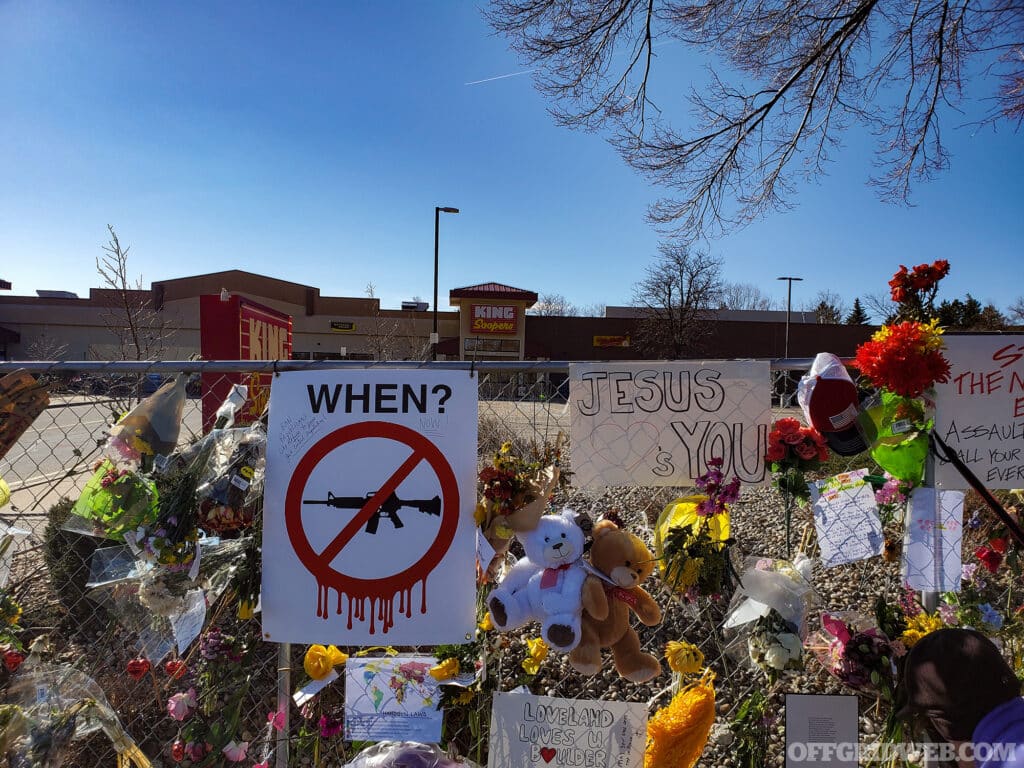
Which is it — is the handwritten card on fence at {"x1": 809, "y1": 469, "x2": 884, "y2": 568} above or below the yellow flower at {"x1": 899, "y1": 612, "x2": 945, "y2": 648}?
above

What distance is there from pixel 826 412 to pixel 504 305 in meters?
29.2

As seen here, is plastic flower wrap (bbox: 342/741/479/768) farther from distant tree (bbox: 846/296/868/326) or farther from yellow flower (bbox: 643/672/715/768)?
distant tree (bbox: 846/296/868/326)

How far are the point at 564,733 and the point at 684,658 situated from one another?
1.59ft

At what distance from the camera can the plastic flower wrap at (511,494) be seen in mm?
1755

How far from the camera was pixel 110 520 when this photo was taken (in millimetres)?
1923

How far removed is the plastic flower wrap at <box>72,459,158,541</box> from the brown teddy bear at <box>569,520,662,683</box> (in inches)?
59.2

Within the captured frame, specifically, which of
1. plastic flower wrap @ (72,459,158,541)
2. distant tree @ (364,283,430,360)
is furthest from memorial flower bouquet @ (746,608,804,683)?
distant tree @ (364,283,430,360)

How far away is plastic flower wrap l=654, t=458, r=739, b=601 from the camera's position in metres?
1.80

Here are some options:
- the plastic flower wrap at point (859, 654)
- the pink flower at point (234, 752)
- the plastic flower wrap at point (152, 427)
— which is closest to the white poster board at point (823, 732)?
the plastic flower wrap at point (859, 654)

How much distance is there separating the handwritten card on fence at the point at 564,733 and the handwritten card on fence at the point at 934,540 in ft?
3.34

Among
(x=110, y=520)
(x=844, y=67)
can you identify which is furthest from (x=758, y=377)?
(x=844, y=67)

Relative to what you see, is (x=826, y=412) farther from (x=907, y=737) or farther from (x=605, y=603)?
(x=907, y=737)

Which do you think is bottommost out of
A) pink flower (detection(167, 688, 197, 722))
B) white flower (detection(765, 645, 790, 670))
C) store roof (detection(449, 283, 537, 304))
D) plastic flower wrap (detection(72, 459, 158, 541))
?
pink flower (detection(167, 688, 197, 722))

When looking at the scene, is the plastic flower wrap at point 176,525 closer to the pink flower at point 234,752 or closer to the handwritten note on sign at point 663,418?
the pink flower at point 234,752
